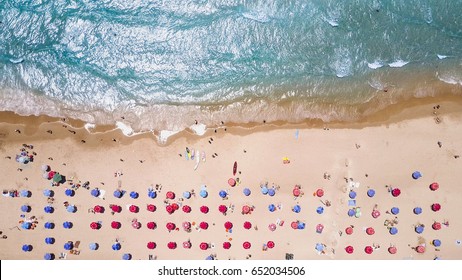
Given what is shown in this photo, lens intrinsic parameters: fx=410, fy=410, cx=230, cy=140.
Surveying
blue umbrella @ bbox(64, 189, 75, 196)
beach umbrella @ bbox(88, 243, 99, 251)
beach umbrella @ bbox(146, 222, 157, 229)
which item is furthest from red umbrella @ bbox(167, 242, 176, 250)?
blue umbrella @ bbox(64, 189, 75, 196)

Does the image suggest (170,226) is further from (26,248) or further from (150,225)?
(26,248)

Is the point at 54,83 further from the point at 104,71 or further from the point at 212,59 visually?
the point at 212,59

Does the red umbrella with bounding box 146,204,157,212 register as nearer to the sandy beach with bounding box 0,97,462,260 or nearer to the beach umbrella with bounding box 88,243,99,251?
the sandy beach with bounding box 0,97,462,260

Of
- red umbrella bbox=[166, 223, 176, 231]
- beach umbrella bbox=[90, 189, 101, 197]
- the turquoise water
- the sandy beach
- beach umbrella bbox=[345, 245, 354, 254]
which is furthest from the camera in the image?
the turquoise water

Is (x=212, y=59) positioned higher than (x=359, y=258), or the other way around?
(x=212, y=59)

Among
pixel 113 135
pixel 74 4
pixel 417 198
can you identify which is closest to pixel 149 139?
pixel 113 135

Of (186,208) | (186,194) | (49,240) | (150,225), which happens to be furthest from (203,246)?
(49,240)

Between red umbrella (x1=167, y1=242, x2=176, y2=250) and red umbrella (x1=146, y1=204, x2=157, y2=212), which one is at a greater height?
red umbrella (x1=146, y1=204, x2=157, y2=212)
